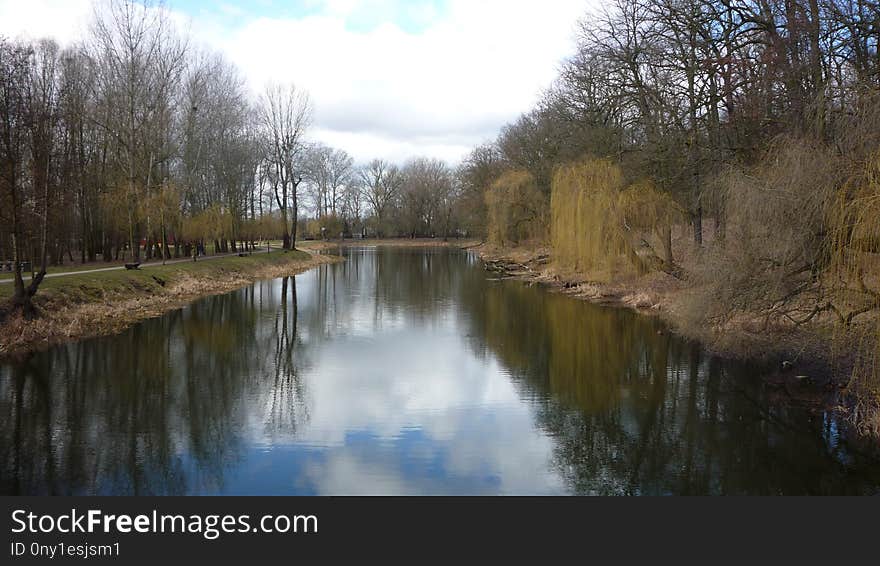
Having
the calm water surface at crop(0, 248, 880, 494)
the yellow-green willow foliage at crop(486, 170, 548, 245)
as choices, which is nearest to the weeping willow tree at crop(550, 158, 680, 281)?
the calm water surface at crop(0, 248, 880, 494)

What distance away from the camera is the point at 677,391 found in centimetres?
1022

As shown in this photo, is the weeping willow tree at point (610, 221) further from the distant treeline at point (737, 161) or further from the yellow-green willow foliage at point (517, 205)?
the yellow-green willow foliage at point (517, 205)

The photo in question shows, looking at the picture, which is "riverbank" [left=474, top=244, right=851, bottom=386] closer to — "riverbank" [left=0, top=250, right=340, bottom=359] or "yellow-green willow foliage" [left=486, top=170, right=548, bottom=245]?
"riverbank" [left=0, top=250, right=340, bottom=359]

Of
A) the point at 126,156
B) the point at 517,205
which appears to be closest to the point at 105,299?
the point at 126,156

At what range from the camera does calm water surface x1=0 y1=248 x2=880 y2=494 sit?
22.0 ft

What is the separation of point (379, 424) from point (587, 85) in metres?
20.6

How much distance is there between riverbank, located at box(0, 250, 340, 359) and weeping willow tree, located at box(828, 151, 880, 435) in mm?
14009

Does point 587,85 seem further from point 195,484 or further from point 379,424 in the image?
point 195,484

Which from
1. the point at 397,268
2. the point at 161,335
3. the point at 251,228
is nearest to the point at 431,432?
the point at 161,335

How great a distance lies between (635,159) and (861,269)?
12802mm

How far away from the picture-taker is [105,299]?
57.0ft

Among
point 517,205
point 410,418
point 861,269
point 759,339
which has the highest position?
point 517,205

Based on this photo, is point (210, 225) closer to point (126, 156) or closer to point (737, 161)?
point (126, 156)

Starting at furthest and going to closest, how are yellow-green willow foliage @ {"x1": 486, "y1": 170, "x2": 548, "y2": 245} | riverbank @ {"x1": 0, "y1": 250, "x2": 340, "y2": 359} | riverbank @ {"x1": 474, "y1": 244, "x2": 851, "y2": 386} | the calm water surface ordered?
yellow-green willow foliage @ {"x1": 486, "y1": 170, "x2": 548, "y2": 245} < riverbank @ {"x1": 0, "y1": 250, "x2": 340, "y2": 359} < riverbank @ {"x1": 474, "y1": 244, "x2": 851, "y2": 386} < the calm water surface
